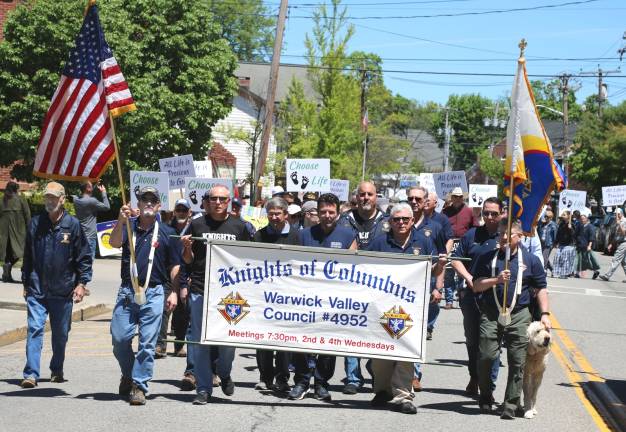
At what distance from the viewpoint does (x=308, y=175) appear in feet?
74.5

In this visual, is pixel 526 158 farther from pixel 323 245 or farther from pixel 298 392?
pixel 298 392

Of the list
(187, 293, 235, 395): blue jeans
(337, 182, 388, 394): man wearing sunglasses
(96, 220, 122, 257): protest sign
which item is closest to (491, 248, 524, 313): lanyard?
(337, 182, 388, 394): man wearing sunglasses

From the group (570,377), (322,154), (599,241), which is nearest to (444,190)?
(570,377)

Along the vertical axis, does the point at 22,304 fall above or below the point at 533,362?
below

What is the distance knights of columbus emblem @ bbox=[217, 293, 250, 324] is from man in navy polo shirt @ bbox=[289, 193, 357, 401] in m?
0.79

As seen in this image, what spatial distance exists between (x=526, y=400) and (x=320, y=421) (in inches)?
77.2

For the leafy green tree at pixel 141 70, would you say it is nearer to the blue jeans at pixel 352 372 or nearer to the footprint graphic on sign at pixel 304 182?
the footprint graphic on sign at pixel 304 182

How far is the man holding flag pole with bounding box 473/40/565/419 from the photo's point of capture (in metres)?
9.12

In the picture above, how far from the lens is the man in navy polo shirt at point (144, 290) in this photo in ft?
29.6

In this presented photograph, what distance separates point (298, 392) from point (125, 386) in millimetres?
1613

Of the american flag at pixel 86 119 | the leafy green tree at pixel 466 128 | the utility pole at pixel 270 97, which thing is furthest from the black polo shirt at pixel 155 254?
the leafy green tree at pixel 466 128

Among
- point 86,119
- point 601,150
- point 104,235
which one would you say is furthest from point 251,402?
point 601,150

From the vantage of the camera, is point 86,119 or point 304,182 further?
point 304,182

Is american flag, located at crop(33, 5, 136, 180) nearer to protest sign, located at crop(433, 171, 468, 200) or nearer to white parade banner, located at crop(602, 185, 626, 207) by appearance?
protest sign, located at crop(433, 171, 468, 200)
